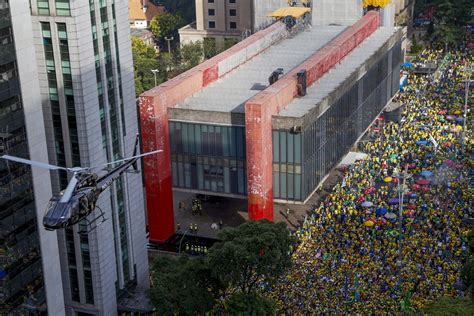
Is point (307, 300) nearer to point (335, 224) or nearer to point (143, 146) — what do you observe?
point (335, 224)

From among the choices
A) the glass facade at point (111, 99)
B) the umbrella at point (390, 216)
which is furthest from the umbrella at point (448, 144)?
the glass facade at point (111, 99)

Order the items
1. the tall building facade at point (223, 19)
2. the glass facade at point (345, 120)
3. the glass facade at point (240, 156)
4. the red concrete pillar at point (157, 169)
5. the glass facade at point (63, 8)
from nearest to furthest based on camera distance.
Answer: the glass facade at point (63, 8)
the red concrete pillar at point (157, 169)
the glass facade at point (240, 156)
the glass facade at point (345, 120)
the tall building facade at point (223, 19)

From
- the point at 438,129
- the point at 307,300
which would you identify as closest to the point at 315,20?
the point at 438,129

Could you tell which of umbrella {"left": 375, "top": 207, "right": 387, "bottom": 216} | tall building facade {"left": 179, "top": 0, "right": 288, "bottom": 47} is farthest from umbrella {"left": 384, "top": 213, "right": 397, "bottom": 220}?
tall building facade {"left": 179, "top": 0, "right": 288, "bottom": 47}

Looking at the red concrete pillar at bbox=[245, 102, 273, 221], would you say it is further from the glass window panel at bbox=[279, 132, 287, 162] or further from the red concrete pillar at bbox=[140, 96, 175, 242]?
the red concrete pillar at bbox=[140, 96, 175, 242]

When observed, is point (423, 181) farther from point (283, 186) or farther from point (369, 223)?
point (283, 186)

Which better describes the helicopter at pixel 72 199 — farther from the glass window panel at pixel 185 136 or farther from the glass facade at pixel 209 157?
the glass window panel at pixel 185 136
